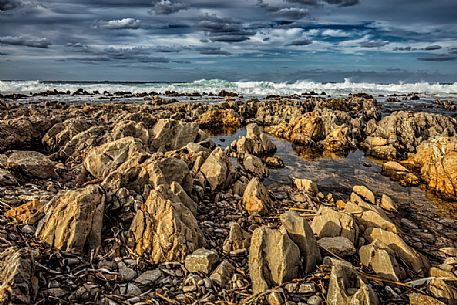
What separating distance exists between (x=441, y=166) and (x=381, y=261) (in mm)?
9336

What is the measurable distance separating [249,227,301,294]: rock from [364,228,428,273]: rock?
239 cm

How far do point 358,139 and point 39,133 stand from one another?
17.8m

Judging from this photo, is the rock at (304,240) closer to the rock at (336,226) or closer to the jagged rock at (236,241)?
the jagged rock at (236,241)

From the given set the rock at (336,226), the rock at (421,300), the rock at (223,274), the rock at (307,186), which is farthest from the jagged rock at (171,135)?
the rock at (421,300)

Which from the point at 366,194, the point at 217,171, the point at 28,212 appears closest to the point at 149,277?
the point at 28,212

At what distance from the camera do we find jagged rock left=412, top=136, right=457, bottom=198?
12.2 m

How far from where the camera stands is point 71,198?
600cm

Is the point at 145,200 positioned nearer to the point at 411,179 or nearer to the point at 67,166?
the point at 67,166

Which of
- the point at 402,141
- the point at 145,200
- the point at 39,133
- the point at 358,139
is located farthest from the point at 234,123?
the point at 145,200

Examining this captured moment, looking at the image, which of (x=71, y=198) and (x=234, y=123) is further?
(x=234, y=123)

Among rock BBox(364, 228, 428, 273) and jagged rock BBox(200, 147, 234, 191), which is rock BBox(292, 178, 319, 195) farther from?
rock BBox(364, 228, 428, 273)

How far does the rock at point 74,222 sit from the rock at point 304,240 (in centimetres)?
325

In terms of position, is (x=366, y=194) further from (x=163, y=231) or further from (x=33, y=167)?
(x=33, y=167)

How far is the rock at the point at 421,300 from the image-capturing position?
4620 mm
